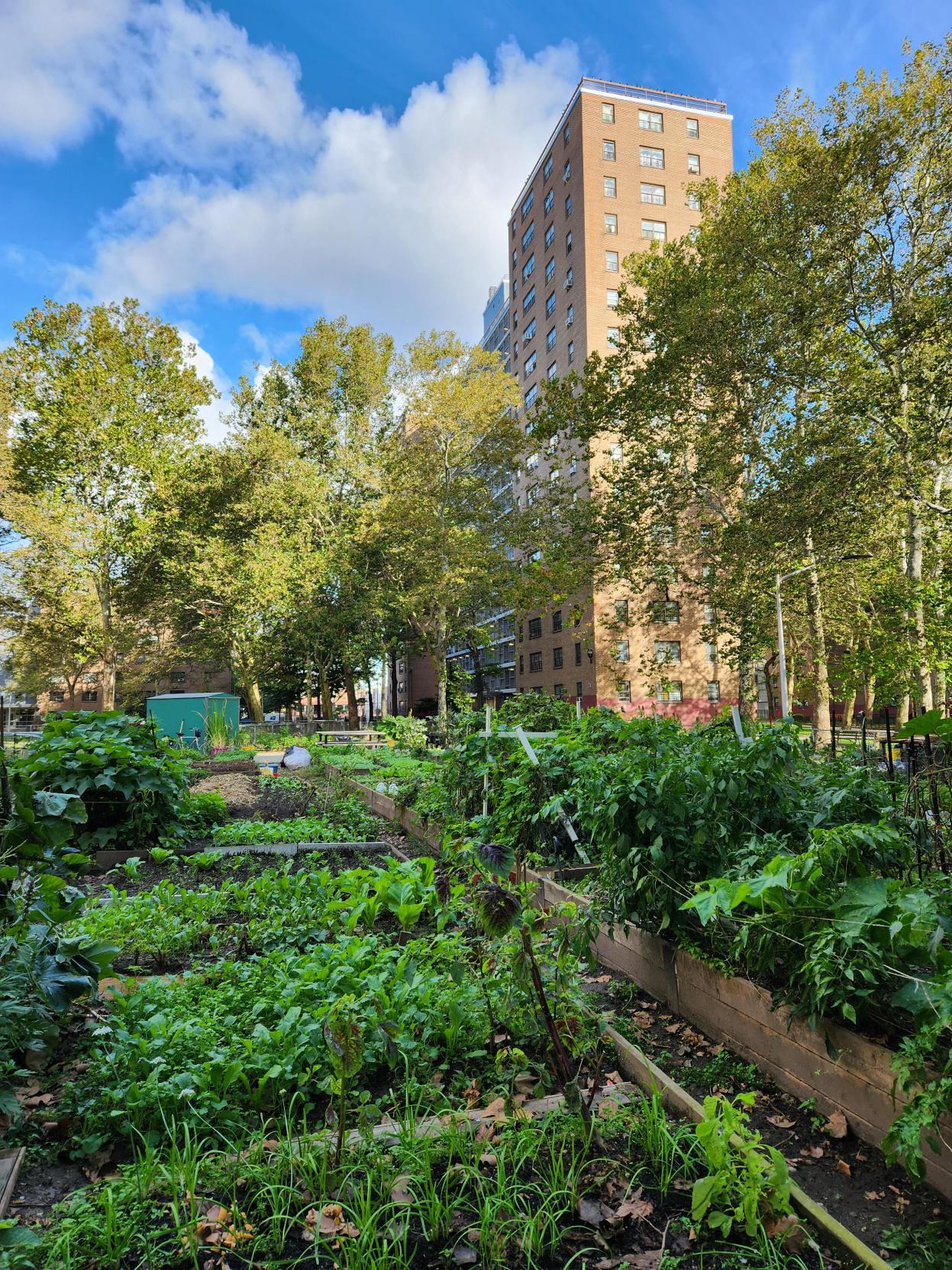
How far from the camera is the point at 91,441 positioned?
29547 millimetres

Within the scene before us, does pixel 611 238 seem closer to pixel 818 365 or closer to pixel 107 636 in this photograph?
pixel 818 365

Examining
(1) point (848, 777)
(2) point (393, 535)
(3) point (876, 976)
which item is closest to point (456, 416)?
(2) point (393, 535)

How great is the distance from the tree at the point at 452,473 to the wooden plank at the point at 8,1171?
91.1ft

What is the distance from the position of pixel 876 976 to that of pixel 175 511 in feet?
109

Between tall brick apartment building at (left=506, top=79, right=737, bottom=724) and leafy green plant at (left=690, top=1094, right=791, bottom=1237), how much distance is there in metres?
37.8

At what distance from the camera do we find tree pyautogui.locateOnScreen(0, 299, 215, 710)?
28766mm

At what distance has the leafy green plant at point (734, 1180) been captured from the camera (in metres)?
2.23

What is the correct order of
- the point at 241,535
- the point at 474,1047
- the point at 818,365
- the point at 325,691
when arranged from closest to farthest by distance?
the point at 474,1047 < the point at 818,365 < the point at 241,535 < the point at 325,691

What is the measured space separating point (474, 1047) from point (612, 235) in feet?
162

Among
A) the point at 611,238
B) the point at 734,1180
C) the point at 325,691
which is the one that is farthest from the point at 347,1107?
the point at 611,238

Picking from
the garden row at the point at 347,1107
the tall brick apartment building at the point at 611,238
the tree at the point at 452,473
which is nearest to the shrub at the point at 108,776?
the garden row at the point at 347,1107

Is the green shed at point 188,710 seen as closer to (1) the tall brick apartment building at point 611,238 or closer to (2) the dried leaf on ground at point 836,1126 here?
(1) the tall brick apartment building at point 611,238

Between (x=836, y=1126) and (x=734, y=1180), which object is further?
(x=836, y=1126)

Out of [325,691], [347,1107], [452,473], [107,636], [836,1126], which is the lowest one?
[836,1126]
